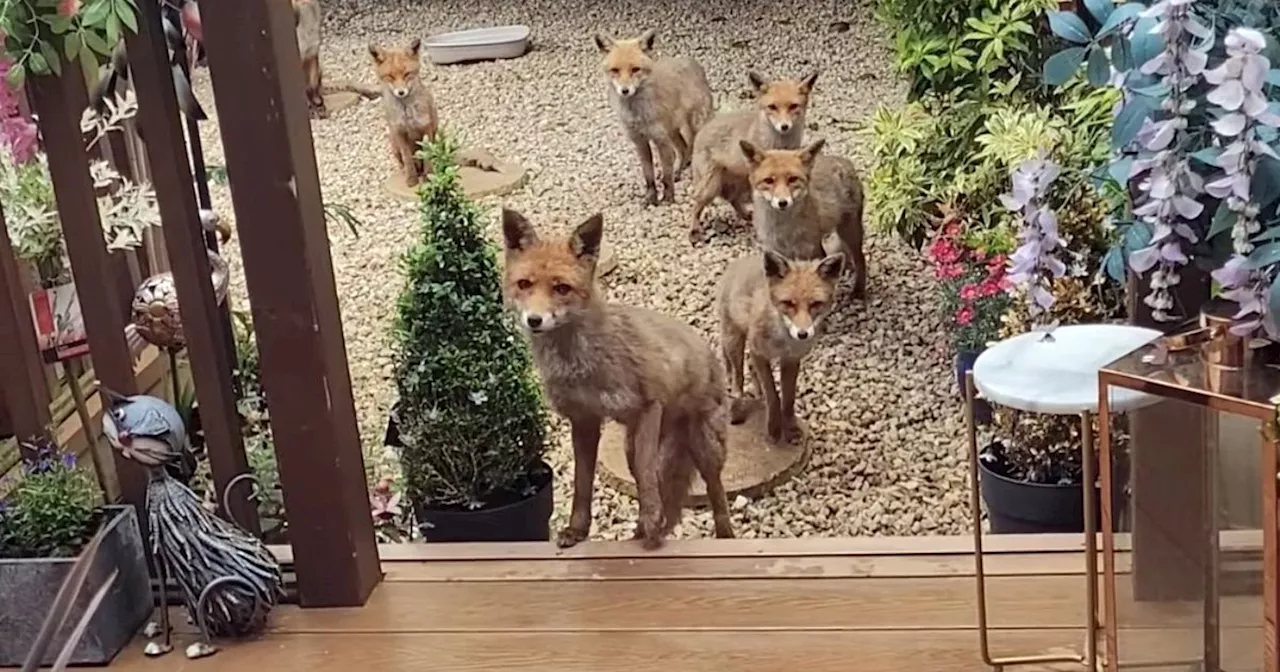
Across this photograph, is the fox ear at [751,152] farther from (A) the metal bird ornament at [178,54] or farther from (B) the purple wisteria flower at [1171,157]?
(B) the purple wisteria flower at [1171,157]

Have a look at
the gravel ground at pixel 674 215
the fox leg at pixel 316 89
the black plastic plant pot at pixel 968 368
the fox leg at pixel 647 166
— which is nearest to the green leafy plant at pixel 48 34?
the gravel ground at pixel 674 215

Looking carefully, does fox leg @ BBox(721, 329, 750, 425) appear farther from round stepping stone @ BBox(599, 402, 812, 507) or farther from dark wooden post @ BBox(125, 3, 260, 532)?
dark wooden post @ BBox(125, 3, 260, 532)

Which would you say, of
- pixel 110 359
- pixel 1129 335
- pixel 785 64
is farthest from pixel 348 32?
pixel 1129 335

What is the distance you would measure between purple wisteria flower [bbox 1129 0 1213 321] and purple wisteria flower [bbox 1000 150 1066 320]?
0.31 ft

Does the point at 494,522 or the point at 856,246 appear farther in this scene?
the point at 856,246

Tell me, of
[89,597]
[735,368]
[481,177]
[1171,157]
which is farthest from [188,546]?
[481,177]

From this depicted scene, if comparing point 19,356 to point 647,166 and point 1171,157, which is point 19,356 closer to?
point 1171,157

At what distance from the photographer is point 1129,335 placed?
4.98 ft

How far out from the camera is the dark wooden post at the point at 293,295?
5.86 feet

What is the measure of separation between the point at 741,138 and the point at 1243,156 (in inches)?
121

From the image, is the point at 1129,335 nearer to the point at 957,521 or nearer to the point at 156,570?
the point at 156,570

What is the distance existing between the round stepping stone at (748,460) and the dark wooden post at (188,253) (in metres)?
1.28

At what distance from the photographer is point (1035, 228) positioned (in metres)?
1.43

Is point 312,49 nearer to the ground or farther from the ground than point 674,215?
farther from the ground
